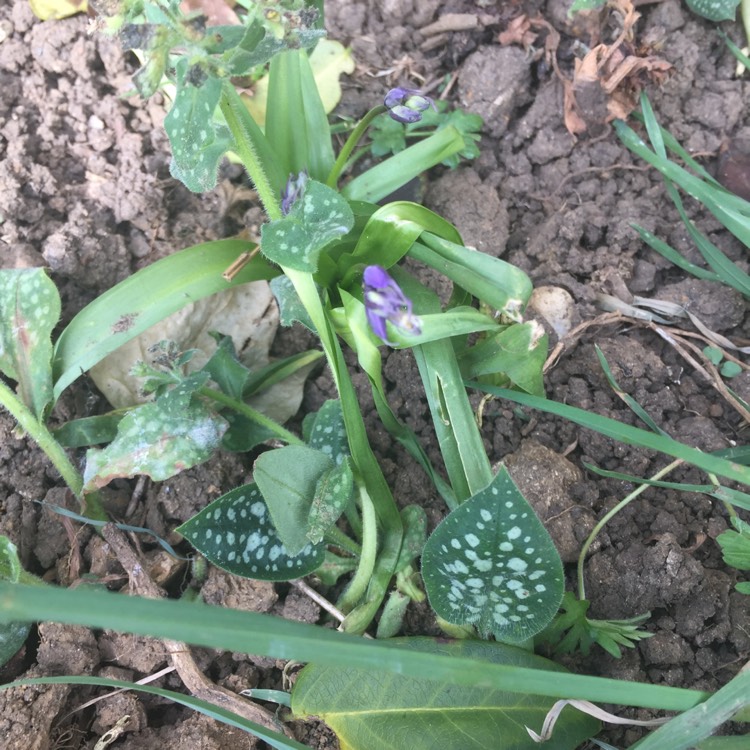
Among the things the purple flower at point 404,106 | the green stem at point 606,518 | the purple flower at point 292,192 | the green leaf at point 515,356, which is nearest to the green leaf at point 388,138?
the purple flower at point 404,106

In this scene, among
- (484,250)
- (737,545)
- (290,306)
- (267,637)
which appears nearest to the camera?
(267,637)

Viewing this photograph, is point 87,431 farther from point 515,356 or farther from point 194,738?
point 515,356

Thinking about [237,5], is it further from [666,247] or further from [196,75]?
[666,247]

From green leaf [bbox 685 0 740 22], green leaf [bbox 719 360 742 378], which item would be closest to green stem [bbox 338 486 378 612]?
green leaf [bbox 719 360 742 378]

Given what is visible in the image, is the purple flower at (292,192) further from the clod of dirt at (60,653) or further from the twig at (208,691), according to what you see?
the clod of dirt at (60,653)

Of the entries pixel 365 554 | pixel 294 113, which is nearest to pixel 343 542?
pixel 365 554

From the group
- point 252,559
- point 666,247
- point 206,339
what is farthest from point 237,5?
point 252,559
